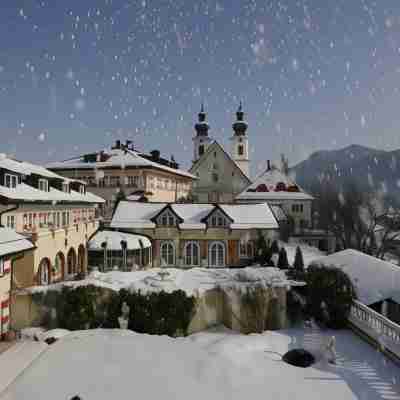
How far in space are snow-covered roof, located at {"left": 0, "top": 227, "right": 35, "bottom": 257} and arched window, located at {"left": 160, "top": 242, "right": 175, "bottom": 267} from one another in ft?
45.6

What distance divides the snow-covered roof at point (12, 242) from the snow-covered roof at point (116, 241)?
962 cm

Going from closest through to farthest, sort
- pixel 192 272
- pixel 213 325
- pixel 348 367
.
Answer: pixel 348 367
pixel 213 325
pixel 192 272

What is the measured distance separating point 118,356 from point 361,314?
43.1 ft

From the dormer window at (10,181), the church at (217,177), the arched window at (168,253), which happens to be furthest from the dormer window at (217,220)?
the church at (217,177)

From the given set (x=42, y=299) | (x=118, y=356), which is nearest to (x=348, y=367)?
(x=118, y=356)

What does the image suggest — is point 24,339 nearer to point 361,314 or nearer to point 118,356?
point 118,356

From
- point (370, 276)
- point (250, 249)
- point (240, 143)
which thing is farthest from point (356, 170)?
point (370, 276)

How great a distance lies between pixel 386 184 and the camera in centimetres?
9188

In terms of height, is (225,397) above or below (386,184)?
below

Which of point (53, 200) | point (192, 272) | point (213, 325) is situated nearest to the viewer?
point (213, 325)

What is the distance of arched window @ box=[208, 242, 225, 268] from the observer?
30.2 m

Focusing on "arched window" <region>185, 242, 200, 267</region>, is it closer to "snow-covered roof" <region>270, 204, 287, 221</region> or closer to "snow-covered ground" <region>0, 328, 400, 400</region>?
"snow-covered ground" <region>0, 328, 400, 400</region>

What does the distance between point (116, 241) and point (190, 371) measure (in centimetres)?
1649

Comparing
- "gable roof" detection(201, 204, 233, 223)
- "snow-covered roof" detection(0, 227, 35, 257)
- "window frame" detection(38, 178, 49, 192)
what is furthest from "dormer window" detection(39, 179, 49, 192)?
"gable roof" detection(201, 204, 233, 223)
